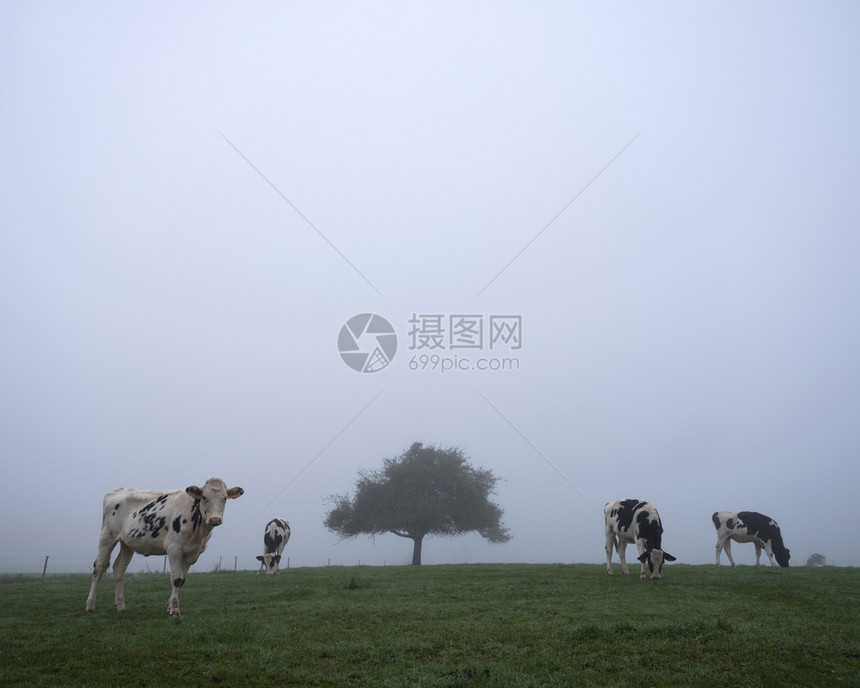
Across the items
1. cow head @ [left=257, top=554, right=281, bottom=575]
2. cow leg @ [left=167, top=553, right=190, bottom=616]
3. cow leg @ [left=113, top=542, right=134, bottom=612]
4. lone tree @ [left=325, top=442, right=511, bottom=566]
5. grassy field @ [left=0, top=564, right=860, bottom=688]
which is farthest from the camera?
lone tree @ [left=325, top=442, right=511, bottom=566]

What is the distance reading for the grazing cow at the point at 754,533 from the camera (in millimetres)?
25938

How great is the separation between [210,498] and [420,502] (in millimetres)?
30605

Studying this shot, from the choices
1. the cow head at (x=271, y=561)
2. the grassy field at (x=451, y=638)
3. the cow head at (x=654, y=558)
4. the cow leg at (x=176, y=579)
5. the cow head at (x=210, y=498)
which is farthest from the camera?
the cow head at (x=271, y=561)

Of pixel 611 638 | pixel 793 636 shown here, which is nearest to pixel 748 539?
pixel 793 636

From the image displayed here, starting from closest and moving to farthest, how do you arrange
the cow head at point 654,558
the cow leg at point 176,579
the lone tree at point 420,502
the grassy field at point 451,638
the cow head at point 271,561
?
A: the grassy field at point 451,638 → the cow leg at point 176,579 → the cow head at point 654,558 → the cow head at point 271,561 → the lone tree at point 420,502

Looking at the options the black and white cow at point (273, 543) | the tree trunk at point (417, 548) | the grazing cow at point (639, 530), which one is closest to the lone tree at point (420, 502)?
the tree trunk at point (417, 548)

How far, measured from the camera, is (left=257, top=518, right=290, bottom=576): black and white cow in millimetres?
25281

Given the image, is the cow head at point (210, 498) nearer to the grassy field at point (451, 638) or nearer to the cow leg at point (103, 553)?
the grassy field at point (451, 638)

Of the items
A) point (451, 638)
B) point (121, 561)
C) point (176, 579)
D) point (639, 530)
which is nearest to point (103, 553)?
point (121, 561)

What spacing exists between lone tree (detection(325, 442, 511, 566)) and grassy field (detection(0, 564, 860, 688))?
2668 centimetres

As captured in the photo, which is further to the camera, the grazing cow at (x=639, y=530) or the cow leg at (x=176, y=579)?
the grazing cow at (x=639, y=530)

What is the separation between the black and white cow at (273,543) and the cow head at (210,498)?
13.7 metres

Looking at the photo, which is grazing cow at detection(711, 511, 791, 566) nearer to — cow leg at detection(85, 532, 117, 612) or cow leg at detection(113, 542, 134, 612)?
cow leg at detection(113, 542, 134, 612)

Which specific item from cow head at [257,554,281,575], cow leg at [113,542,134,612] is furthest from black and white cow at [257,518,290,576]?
cow leg at [113,542,134,612]
